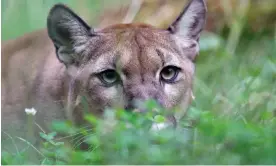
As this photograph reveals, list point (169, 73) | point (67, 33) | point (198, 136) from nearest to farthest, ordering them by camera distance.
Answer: point (198, 136), point (169, 73), point (67, 33)

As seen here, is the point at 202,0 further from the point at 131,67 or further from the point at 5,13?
the point at 5,13

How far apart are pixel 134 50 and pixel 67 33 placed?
0.58 meters

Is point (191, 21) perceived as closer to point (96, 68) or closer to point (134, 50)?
point (134, 50)

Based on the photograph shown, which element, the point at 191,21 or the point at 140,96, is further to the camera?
the point at 191,21

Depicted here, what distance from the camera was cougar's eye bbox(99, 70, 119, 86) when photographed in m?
4.96

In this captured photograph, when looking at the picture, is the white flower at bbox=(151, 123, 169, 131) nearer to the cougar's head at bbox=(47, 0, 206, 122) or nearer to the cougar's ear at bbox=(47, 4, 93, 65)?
the cougar's head at bbox=(47, 0, 206, 122)

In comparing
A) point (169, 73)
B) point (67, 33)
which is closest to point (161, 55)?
point (169, 73)

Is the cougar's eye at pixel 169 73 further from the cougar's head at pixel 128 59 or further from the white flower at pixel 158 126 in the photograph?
the white flower at pixel 158 126

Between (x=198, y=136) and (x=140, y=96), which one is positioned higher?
(x=198, y=136)

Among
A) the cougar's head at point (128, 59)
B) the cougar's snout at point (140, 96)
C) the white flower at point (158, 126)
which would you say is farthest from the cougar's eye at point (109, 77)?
the white flower at point (158, 126)

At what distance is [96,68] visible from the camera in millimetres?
5078

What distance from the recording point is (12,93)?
18.9ft

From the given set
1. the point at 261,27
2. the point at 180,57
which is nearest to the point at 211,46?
the point at 261,27

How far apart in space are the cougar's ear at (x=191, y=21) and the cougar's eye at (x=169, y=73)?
0.41m
